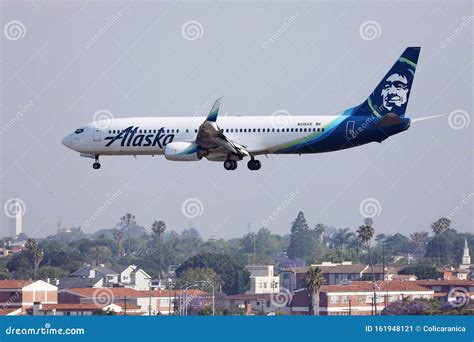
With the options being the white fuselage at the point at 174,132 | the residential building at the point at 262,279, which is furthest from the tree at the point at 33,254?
the residential building at the point at 262,279

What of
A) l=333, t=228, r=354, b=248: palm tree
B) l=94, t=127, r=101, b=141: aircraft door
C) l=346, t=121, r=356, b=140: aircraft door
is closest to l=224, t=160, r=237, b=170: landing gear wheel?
l=346, t=121, r=356, b=140: aircraft door

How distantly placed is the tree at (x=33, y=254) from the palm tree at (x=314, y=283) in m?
20.7

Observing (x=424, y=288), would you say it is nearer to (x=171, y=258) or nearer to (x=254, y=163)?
(x=254, y=163)

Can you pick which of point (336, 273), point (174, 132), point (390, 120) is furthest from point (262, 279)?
A: point (390, 120)

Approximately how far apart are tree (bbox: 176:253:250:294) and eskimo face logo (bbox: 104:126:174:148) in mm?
13606

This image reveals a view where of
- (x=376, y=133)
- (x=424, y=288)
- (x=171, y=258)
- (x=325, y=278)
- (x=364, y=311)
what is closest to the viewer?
(x=376, y=133)

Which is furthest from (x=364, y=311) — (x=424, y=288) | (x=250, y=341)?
(x=250, y=341)

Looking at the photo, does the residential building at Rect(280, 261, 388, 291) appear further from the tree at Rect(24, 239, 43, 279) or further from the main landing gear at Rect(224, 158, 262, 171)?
the tree at Rect(24, 239, 43, 279)

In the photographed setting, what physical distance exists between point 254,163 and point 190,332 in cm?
4084

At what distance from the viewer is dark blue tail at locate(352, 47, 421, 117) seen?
78.6 meters

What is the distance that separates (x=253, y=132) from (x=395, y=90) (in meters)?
8.87

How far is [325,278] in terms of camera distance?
97.8m

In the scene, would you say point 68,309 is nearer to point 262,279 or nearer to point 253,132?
point 253,132

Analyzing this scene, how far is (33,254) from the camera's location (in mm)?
101875
